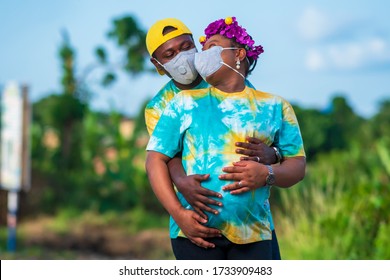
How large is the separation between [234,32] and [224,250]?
0.74 m

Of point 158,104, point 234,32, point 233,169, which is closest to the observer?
point 233,169

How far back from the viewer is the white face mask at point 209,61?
250 centimetres

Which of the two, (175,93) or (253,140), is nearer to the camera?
(253,140)

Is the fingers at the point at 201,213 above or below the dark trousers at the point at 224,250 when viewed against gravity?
above

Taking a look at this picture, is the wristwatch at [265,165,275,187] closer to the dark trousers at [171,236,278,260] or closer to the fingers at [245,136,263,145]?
the fingers at [245,136,263,145]

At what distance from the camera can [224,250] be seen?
101 inches

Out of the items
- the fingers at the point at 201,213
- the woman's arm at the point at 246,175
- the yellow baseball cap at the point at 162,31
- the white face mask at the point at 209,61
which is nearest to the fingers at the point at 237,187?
the woman's arm at the point at 246,175

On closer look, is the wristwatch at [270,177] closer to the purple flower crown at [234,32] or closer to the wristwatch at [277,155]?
the wristwatch at [277,155]

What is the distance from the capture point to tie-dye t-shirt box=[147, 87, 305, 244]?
96.5 inches

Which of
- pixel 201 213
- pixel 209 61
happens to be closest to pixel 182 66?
pixel 209 61

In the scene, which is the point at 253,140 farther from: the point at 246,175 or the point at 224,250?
the point at 224,250
